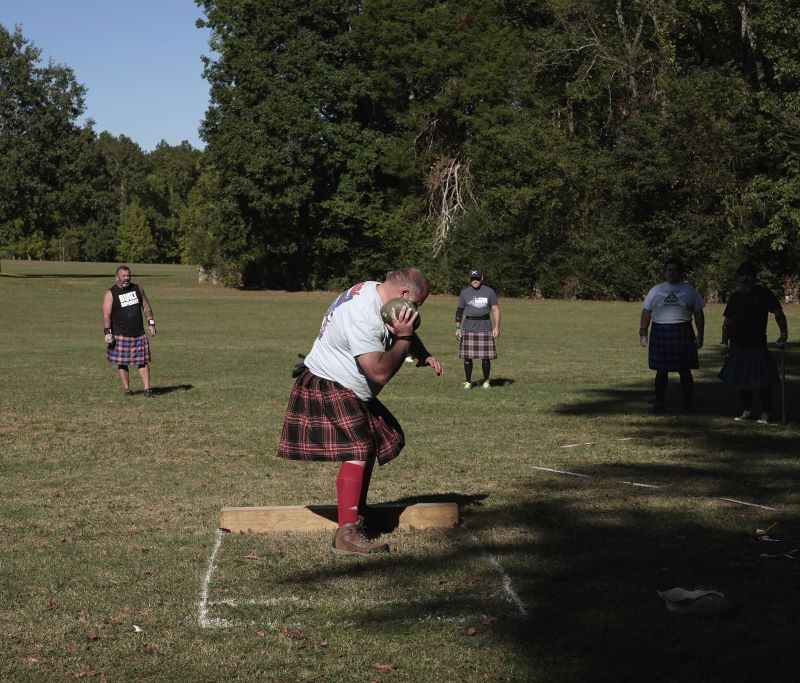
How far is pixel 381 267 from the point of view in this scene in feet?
175

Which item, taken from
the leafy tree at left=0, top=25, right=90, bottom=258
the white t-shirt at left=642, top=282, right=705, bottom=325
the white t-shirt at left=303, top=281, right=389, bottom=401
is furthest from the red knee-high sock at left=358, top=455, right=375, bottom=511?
the leafy tree at left=0, top=25, right=90, bottom=258

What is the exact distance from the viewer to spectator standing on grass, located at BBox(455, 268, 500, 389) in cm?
1670

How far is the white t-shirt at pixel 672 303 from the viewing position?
13703 mm

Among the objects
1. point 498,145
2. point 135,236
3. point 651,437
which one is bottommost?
point 651,437

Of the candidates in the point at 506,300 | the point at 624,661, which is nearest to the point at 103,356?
the point at 624,661

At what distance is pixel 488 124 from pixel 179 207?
253 feet

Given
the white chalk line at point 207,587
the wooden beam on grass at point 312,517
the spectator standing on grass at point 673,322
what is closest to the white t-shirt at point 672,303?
the spectator standing on grass at point 673,322

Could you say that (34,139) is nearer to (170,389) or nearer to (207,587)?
(170,389)

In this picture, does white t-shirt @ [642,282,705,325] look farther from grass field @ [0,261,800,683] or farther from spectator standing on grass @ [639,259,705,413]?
grass field @ [0,261,800,683]

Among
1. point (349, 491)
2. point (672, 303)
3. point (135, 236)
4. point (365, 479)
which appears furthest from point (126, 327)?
point (135, 236)

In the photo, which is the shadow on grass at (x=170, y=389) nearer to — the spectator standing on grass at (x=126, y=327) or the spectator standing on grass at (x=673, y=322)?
Answer: the spectator standing on grass at (x=126, y=327)

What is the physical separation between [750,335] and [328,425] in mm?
7414

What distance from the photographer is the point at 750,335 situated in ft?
42.4

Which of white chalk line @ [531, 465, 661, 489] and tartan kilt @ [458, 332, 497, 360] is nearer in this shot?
white chalk line @ [531, 465, 661, 489]
